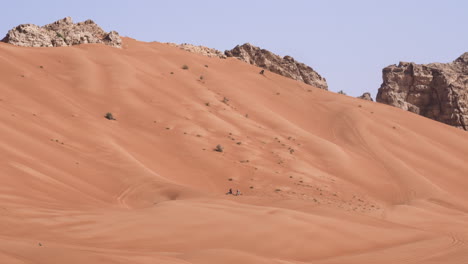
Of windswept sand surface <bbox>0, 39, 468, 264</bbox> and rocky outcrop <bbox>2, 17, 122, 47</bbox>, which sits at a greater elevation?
rocky outcrop <bbox>2, 17, 122, 47</bbox>

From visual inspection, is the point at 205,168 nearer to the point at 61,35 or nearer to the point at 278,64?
the point at 61,35

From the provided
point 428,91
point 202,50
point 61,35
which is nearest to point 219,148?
point 61,35

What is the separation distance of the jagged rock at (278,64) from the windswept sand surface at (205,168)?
6.60ft

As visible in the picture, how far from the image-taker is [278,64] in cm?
3934

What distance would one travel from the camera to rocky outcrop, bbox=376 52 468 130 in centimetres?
3881

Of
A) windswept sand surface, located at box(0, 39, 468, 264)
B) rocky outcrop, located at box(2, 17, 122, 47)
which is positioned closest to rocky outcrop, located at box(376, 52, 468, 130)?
windswept sand surface, located at box(0, 39, 468, 264)

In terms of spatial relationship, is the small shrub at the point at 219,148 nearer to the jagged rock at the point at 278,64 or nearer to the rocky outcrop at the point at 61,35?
the rocky outcrop at the point at 61,35

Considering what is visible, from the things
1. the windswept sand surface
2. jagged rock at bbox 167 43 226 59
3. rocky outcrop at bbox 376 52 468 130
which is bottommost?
the windswept sand surface

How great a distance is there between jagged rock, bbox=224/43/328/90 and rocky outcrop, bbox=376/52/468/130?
199 inches

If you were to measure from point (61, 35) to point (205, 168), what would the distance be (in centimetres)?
1418

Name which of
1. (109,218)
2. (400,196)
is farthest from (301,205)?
(400,196)

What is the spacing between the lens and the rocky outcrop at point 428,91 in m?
38.8

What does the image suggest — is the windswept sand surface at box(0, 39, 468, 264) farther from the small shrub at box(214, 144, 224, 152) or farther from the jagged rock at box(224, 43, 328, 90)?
the jagged rock at box(224, 43, 328, 90)

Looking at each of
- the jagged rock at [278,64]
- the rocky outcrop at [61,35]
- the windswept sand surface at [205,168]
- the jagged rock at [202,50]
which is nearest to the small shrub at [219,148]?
the windswept sand surface at [205,168]
